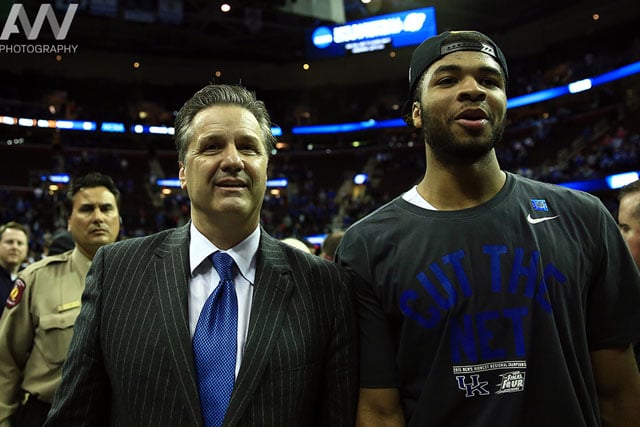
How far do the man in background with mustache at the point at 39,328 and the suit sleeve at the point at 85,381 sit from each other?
1160 millimetres

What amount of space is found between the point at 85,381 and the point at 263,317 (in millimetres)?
551

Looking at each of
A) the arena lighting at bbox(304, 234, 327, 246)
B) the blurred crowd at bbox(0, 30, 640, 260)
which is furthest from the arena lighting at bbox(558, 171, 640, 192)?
the arena lighting at bbox(304, 234, 327, 246)

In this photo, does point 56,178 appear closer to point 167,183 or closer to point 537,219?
point 167,183

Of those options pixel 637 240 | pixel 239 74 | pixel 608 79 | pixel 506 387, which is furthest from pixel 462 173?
pixel 239 74

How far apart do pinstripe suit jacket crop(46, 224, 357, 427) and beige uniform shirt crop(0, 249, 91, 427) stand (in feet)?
3.82

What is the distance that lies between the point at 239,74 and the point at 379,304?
87.9 ft

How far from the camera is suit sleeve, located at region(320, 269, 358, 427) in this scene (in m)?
1.75

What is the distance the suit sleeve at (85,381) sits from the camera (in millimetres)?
1683

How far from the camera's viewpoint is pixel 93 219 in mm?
3160

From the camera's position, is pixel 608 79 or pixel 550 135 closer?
pixel 608 79

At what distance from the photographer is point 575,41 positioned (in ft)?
71.7

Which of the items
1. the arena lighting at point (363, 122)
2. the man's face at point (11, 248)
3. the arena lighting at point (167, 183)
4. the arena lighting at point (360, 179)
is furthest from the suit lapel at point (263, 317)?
the arena lighting at point (167, 183)

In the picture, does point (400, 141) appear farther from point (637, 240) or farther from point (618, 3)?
point (637, 240)

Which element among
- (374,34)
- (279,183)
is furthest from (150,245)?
(279,183)
